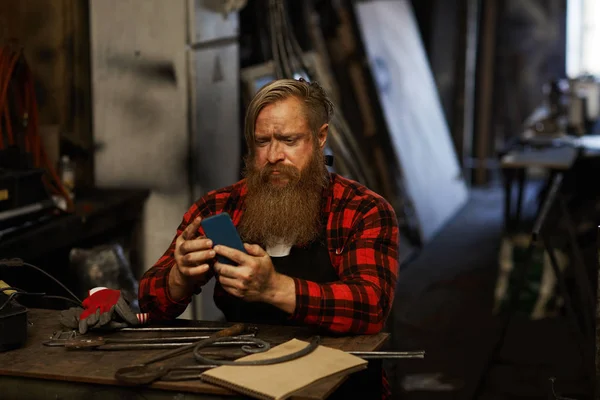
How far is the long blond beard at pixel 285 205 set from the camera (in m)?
2.92

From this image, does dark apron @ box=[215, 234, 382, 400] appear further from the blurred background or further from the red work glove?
the blurred background

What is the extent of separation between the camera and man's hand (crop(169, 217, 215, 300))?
8.24 ft

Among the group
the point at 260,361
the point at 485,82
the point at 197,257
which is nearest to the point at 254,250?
the point at 197,257

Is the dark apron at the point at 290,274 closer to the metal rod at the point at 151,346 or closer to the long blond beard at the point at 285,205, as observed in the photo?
the long blond beard at the point at 285,205

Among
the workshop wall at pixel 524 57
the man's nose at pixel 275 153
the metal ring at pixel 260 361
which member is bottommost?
the metal ring at pixel 260 361

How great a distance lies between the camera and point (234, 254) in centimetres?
243

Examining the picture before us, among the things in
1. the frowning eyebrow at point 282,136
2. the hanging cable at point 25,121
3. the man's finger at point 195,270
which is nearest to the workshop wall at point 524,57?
the hanging cable at point 25,121

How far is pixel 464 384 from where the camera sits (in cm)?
473

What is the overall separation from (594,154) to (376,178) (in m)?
1.83

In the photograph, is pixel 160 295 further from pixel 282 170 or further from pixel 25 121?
pixel 25 121

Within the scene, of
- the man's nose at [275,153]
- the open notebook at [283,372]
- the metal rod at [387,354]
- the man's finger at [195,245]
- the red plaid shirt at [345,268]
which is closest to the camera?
the open notebook at [283,372]

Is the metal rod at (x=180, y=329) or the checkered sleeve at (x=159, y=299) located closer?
the metal rod at (x=180, y=329)

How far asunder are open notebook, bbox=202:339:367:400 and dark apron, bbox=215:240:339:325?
0.52 m

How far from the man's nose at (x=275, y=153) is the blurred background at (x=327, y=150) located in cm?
118
